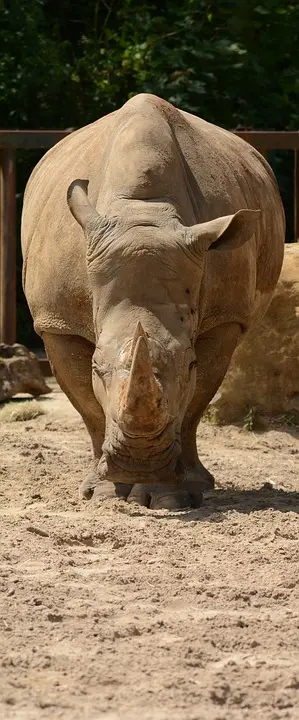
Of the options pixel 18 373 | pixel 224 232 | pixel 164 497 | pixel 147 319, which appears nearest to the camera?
pixel 147 319

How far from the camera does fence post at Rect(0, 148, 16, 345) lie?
1074 centimetres

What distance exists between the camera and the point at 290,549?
5.53 m

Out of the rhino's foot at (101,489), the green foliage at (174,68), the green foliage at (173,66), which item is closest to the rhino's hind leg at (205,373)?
the rhino's foot at (101,489)

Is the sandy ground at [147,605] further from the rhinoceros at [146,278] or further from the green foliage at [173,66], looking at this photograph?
the green foliage at [173,66]

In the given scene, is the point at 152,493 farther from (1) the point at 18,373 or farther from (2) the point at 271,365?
(1) the point at 18,373

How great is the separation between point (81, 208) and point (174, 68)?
7.94 m

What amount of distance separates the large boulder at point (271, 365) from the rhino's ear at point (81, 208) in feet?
9.46

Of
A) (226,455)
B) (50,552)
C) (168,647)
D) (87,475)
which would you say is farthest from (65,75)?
(168,647)

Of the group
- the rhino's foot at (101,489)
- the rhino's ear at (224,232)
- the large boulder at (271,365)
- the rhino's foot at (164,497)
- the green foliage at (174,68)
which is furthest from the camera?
the green foliage at (174,68)

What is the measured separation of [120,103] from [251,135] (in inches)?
159

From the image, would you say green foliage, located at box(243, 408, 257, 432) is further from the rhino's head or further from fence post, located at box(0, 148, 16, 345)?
the rhino's head

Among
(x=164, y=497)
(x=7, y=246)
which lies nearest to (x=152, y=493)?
(x=164, y=497)

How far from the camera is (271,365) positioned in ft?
30.0

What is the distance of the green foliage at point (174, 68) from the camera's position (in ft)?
44.7
